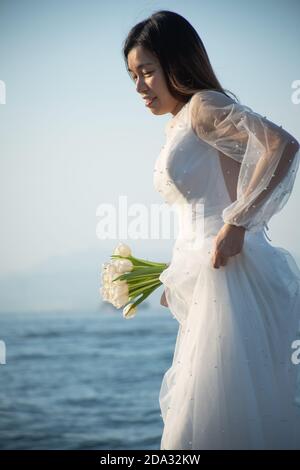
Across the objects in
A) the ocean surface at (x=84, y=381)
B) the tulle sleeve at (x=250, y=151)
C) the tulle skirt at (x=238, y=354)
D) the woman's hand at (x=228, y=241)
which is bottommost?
the ocean surface at (x=84, y=381)

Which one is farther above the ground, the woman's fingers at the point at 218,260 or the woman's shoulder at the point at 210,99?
the woman's shoulder at the point at 210,99

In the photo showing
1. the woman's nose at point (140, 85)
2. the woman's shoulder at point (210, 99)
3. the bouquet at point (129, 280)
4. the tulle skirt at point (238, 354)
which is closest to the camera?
the tulle skirt at point (238, 354)

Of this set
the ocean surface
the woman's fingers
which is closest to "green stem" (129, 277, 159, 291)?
the woman's fingers

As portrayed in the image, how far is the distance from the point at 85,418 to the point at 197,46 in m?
9.56

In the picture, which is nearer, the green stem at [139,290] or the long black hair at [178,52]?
the long black hair at [178,52]

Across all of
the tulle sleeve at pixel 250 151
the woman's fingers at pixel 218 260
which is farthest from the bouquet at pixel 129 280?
the tulle sleeve at pixel 250 151

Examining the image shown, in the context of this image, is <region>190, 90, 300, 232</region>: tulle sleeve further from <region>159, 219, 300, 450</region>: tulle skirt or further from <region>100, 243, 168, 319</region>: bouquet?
<region>100, 243, 168, 319</region>: bouquet

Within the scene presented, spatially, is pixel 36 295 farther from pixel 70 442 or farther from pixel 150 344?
pixel 70 442

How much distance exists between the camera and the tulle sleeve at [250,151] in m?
2.19

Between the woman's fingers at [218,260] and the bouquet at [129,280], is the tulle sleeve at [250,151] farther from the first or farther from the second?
the bouquet at [129,280]

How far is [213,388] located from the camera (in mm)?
2174

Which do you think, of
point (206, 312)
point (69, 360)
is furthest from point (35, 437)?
point (206, 312)

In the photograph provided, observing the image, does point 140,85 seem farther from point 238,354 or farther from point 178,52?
point 238,354

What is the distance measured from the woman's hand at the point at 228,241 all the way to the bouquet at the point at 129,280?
445 mm
